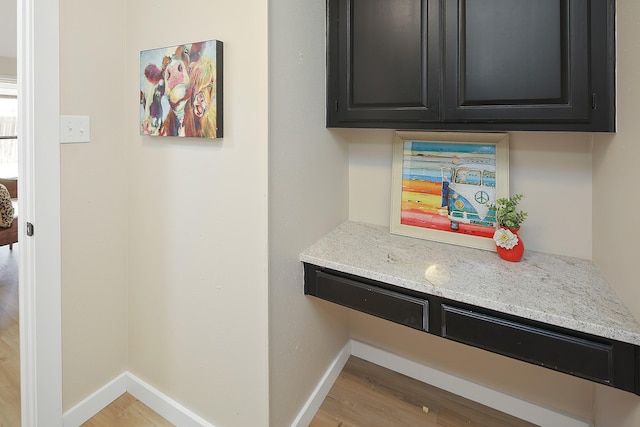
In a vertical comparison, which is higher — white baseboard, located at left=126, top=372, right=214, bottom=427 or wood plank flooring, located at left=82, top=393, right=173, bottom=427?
white baseboard, located at left=126, top=372, right=214, bottom=427

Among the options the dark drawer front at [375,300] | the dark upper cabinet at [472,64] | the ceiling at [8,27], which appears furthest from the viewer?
the ceiling at [8,27]

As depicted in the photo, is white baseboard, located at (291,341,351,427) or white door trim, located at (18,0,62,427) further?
white baseboard, located at (291,341,351,427)

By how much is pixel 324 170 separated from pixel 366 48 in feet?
1.83

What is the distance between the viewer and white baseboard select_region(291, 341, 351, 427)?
1625 millimetres

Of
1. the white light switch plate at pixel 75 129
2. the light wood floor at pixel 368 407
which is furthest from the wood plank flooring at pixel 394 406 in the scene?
the white light switch plate at pixel 75 129

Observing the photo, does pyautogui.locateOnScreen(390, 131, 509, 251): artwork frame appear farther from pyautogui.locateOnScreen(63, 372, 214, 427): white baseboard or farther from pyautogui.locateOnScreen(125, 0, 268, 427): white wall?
pyautogui.locateOnScreen(63, 372, 214, 427): white baseboard

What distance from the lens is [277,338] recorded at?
1.41 meters

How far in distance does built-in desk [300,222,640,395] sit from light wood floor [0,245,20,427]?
5.02 feet

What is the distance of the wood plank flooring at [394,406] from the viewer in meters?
1.68

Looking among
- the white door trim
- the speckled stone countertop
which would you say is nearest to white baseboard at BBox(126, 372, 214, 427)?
the white door trim

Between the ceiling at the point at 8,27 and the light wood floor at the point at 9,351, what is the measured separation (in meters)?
2.51

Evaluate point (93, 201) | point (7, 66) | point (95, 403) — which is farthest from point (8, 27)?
point (95, 403)

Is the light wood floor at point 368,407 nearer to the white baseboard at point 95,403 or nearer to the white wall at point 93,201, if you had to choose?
the white baseboard at point 95,403

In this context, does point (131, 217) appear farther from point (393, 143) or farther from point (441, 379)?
point (441, 379)
